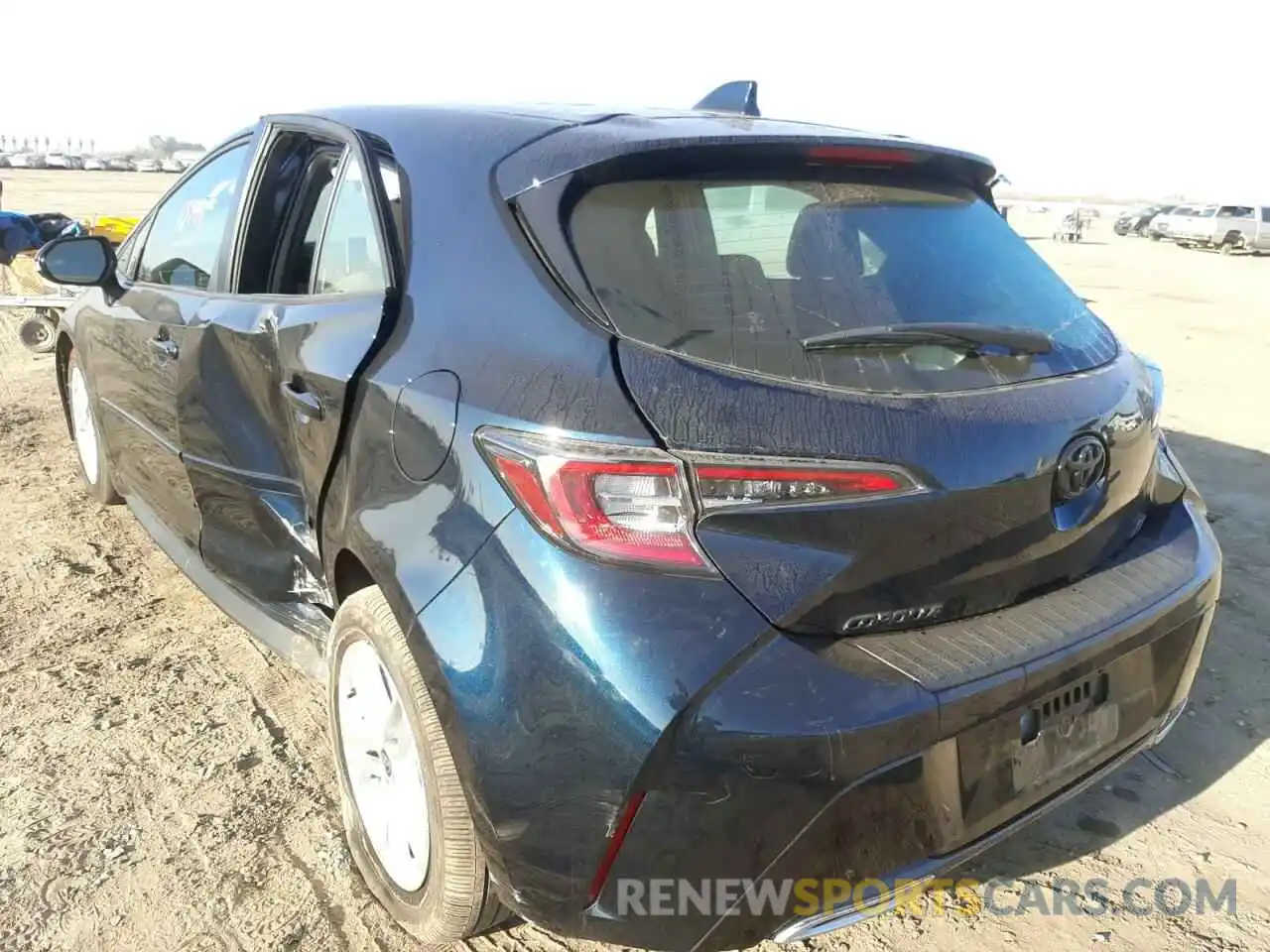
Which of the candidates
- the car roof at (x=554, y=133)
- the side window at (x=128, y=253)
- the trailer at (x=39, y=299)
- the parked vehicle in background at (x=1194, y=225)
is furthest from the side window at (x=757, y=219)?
the parked vehicle in background at (x=1194, y=225)

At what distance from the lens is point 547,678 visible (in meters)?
1.56

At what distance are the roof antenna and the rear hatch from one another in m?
0.62

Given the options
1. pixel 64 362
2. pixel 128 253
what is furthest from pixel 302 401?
pixel 64 362

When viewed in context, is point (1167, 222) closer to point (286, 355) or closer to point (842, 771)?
point (286, 355)

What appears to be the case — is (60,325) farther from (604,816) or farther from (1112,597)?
(1112,597)

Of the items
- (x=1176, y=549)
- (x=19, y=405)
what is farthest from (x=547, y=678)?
(x=19, y=405)

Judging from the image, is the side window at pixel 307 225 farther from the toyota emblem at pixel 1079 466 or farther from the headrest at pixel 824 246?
the toyota emblem at pixel 1079 466

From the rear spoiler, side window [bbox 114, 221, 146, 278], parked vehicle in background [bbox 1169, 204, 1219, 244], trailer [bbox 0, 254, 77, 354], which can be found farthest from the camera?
parked vehicle in background [bbox 1169, 204, 1219, 244]

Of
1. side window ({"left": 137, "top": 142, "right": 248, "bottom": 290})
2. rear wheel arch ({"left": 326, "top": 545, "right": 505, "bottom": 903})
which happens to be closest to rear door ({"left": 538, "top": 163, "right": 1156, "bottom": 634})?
rear wheel arch ({"left": 326, "top": 545, "right": 505, "bottom": 903})

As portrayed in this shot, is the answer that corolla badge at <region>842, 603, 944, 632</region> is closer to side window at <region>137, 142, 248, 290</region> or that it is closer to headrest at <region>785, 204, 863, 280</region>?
headrest at <region>785, 204, 863, 280</region>

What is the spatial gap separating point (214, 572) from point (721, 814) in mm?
2141

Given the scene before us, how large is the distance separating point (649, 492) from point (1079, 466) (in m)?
0.90

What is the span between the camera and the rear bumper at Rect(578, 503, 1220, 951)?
1502 millimetres

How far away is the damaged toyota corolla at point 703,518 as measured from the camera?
154 centimetres
